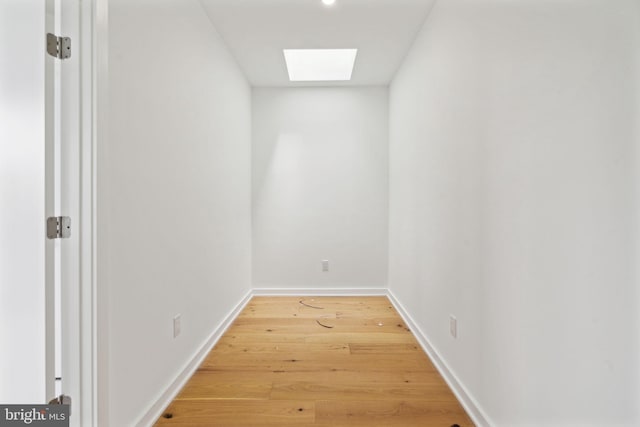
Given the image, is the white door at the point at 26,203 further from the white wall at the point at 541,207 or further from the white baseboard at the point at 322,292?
the white baseboard at the point at 322,292

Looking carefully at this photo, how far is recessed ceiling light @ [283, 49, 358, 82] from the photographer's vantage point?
3.29m

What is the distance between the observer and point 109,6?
1.24 meters

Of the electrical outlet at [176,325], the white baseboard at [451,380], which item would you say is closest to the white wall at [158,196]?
the electrical outlet at [176,325]

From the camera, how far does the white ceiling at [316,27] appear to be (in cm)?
220

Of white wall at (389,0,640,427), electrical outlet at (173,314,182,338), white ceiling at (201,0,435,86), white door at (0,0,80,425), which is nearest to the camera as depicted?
white wall at (389,0,640,427)

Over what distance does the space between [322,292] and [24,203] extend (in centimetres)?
298

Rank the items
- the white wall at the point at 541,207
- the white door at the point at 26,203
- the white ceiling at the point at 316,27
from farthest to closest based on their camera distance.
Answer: the white ceiling at the point at 316,27 → the white door at the point at 26,203 → the white wall at the point at 541,207

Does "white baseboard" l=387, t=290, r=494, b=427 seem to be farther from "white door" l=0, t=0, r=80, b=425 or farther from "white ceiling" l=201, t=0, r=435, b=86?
"white ceiling" l=201, t=0, r=435, b=86

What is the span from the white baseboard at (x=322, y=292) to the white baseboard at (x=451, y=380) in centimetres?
89

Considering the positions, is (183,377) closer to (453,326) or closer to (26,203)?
(26,203)

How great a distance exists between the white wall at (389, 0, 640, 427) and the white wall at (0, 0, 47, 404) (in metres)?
1.76

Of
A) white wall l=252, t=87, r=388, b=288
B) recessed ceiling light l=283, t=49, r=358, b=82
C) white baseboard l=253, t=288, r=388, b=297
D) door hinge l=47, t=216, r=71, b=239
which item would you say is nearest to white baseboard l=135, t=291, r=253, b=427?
white baseboard l=253, t=288, r=388, b=297

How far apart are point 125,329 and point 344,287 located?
8.73 feet

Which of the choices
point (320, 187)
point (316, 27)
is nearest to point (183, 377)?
point (320, 187)
